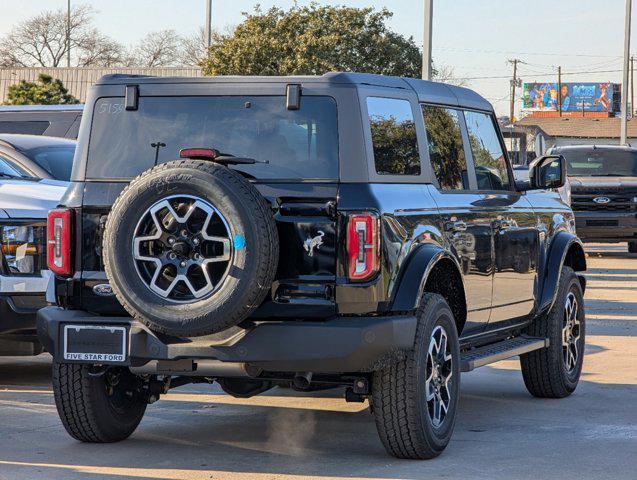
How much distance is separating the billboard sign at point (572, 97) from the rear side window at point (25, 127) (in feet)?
425

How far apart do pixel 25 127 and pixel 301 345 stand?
925 cm

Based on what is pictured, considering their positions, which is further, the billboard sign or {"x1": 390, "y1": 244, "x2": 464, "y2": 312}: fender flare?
the billboard sign

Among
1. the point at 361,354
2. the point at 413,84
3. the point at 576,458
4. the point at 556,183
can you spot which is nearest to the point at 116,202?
the point at 361,354

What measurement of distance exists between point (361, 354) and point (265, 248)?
675 mm

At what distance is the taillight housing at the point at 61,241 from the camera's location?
22.6 feet

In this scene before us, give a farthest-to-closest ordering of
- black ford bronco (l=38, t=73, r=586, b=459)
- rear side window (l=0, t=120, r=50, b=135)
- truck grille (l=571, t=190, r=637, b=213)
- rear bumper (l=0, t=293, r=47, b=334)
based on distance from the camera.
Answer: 1. truck grille (l=571, t=190, r=637, b=213)
2. rear side window (l=0, t=120, r=50, b=135)
3. rear bumper (l=0, t=293, r=47, b=334)
4. black ford bronco (l=38, t=73, r=586, b=459)

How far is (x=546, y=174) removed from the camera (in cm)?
894

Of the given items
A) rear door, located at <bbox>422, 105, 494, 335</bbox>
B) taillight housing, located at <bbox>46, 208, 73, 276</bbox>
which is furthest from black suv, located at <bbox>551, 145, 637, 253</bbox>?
taillight housing, located at <bbox>46, 208, 73, 276</bbox>

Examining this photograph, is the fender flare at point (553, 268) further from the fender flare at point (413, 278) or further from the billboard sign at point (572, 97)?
the billboard sign at point (572, 97)

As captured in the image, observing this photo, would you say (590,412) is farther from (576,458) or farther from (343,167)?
(343,167)

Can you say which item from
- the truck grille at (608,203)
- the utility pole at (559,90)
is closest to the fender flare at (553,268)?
the truck grille at (608,203)

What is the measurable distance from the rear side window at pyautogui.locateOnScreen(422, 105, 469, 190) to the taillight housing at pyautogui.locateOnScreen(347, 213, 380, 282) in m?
1.18

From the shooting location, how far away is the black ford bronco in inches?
251

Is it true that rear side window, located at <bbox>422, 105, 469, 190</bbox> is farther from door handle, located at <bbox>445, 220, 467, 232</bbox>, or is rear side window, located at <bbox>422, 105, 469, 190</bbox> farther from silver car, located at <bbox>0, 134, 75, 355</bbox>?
silver car, located at <bbox>0, 134, 75, 355</bbox>
